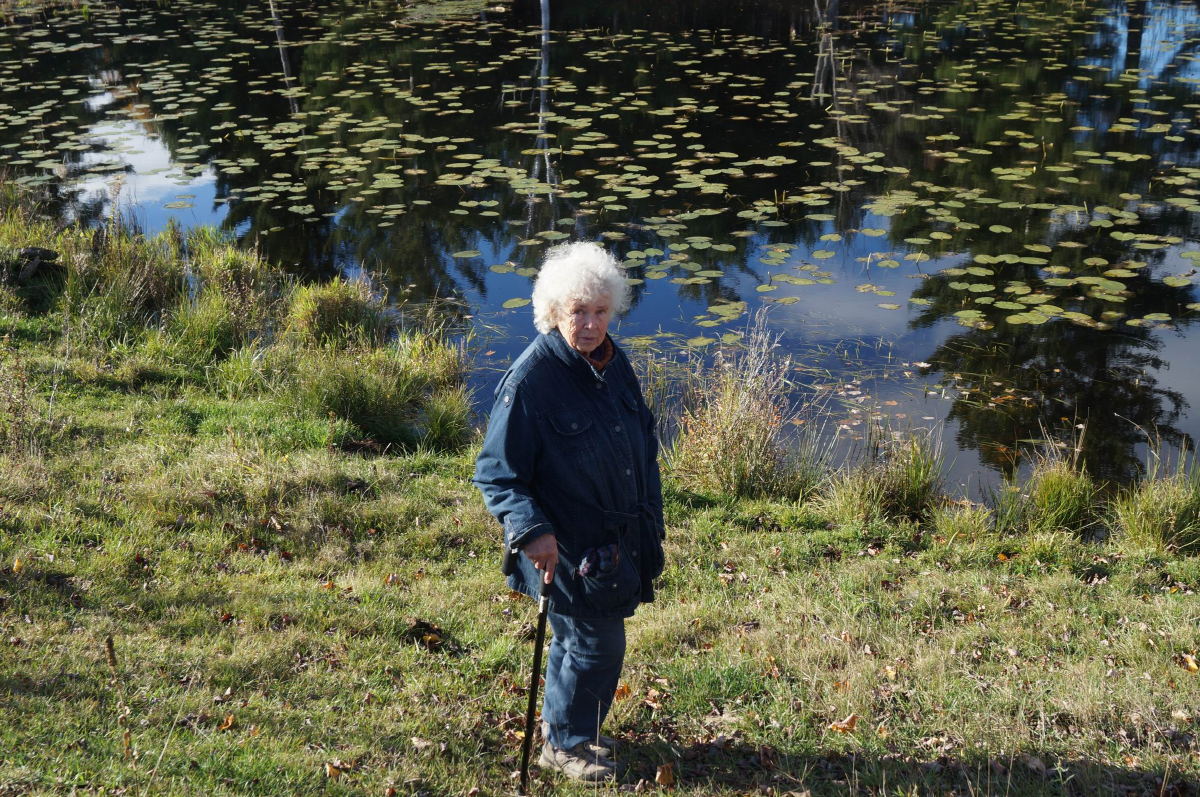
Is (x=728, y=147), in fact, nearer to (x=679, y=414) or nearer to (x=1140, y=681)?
(x=679, y=414)

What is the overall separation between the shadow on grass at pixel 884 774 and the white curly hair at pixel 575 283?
1627mm

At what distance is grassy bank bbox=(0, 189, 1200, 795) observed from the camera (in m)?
3.55

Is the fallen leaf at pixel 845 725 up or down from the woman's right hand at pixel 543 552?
down

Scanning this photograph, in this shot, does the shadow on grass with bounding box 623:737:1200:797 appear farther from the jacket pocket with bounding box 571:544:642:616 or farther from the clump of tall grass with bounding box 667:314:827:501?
the clump of tall grass with bounding box 667:314:827:501

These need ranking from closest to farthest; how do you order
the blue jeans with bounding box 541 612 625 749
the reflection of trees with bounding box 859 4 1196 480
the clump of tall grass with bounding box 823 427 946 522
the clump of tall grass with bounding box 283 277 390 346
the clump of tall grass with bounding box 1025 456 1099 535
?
1. the blue jeans with bounding box 541 612 625 749
2. the clump of tall grass with bounding box 1025 456 1099 535
3. the clump of tall grass with bounding box 823 427 946 522
4. the reflection of trees with bounding box 859 4 1196 480
5. the clump of tall grass with bounding box 283 277 390 346

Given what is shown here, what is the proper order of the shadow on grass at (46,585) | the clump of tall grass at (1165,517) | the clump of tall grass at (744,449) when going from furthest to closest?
the clump of tall grass at (744,449) < the clump of tall grass at (1165,517) < the shadow on grass at (46,585)

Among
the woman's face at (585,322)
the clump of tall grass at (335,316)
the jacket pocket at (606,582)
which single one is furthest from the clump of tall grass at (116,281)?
the jacket pocket at (606,582)

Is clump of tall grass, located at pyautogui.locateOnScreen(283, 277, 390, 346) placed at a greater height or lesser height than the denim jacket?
lesser

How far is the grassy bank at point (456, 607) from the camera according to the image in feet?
11.6

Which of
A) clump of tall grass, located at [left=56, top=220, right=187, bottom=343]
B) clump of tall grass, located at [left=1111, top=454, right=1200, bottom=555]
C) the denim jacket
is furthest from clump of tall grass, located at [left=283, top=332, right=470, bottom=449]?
clump of tall grass, located at [left=1111, top=454, right=1200, bottom=555]

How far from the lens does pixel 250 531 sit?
17.1ft

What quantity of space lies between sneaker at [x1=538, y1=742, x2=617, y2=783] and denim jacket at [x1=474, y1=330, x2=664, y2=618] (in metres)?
0.56

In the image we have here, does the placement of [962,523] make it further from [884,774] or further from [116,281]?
[116,281]

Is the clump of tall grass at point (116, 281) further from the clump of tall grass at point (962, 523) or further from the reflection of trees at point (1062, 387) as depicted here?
the reflection of trees at point (1062, 387)
